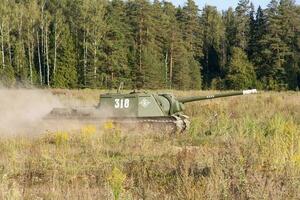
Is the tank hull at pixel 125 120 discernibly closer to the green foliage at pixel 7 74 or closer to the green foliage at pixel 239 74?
the green foliage at pixel 7 74

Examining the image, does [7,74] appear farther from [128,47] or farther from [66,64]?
[128,47]

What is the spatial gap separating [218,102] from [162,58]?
4171 centimetres

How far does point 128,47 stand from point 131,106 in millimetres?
48241

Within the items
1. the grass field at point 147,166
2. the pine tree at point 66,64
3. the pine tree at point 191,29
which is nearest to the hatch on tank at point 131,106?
the grass field at point 147,166

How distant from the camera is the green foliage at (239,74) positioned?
2394 inches

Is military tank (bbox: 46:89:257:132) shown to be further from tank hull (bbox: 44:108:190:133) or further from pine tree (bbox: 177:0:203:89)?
pine tree (bbox: 177:0:203:89)

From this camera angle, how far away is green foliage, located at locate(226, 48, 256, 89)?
60812mm

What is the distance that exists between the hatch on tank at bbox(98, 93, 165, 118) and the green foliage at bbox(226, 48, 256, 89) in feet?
150

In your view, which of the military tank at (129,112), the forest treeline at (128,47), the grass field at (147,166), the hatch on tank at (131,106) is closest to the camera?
the grass field at (147,166)

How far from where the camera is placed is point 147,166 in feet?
28.4

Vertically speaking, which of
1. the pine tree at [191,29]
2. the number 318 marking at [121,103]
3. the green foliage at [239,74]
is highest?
the pine tree at [191,29]

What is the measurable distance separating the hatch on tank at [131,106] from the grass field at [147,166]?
1350mm

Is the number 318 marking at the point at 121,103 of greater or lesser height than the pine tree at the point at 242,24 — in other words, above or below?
below

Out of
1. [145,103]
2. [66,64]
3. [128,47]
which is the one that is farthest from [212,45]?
[145,103]
